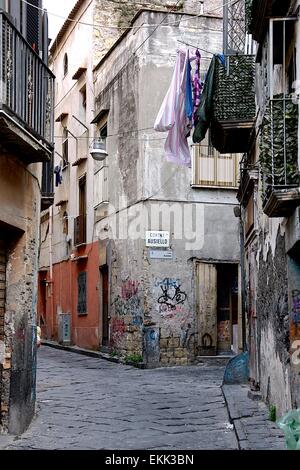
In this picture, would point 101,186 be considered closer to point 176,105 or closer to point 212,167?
point 212,167

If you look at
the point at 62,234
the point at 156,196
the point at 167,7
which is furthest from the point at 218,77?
the point at 62,234

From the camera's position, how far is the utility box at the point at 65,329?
77.3ft

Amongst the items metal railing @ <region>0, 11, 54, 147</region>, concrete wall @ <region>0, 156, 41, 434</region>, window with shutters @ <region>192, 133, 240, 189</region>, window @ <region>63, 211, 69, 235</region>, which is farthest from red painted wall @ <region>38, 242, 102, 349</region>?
metal railing @ <region>0, 11, 54, 147</region>

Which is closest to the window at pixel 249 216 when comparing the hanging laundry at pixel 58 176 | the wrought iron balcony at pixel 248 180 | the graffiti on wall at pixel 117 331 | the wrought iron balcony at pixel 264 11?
the wrought iron balcony at pixel 248 180

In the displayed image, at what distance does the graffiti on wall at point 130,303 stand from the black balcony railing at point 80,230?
3.96 m

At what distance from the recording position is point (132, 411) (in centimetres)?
1002

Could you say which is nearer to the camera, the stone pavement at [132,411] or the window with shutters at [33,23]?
the stone pavement at [132,411]

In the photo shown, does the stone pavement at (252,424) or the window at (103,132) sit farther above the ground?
the window at (103,132)

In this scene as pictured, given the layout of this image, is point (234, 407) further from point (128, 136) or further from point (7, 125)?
point (128, 136)

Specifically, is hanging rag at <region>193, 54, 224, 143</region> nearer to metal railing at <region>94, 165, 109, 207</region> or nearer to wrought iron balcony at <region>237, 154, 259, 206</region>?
wrought iron balcony at <region>237, 154, 259, 206</region>

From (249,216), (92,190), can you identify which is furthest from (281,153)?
(92,190)

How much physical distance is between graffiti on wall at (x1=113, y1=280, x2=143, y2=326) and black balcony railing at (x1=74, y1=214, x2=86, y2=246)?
13.0 feet

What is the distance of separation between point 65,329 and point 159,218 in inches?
315

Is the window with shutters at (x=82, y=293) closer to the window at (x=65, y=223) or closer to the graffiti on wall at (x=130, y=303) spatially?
the window at (x=65, y=223)
